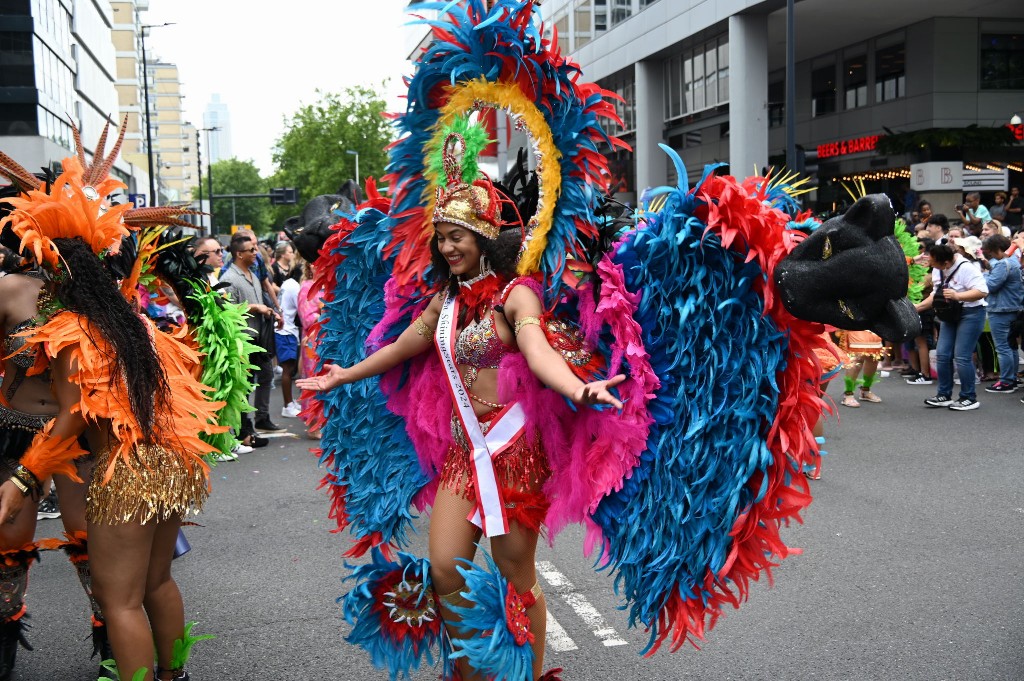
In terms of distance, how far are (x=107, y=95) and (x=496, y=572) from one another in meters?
55.2

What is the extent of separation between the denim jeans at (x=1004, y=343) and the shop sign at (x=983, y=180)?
13828 millimetres

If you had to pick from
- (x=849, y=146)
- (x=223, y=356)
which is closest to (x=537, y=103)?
(x=223, y=356)

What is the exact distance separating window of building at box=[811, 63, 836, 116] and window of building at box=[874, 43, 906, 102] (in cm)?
214

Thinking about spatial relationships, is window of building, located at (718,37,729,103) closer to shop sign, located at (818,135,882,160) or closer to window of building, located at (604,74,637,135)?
shop sign, located at (818,135,882,160)

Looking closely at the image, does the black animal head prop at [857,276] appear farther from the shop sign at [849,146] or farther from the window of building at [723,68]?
the window of building at [723,68]

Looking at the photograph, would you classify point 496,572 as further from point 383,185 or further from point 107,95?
point 107,95

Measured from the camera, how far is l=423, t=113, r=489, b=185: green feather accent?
328cm

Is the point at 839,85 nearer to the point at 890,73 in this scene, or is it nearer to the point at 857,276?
the point at 890,73

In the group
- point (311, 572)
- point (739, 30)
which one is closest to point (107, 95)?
point (739, 30)

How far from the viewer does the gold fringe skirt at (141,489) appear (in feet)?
10.4

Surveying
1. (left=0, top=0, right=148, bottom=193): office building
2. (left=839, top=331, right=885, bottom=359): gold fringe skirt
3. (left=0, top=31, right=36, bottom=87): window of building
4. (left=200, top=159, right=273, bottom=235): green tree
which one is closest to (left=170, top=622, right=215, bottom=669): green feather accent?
(left=839, top=331, right=885, bottom=359): gold fringe skirt

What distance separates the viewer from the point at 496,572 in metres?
3.13

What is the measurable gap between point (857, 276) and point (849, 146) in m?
26.0

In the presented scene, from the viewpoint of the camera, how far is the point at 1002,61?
24.0 metres
